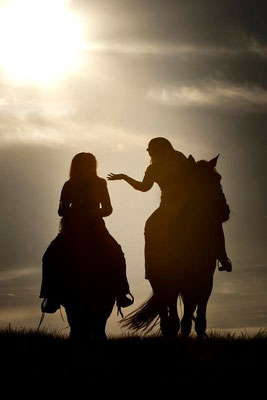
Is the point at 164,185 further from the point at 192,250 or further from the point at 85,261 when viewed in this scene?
the point at 85,261

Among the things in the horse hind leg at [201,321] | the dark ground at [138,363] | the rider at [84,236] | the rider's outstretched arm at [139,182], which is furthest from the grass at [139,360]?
the rider's outstretched arm at [139,182]

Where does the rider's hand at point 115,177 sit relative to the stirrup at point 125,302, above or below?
above

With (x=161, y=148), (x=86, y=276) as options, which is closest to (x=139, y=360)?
(x=86, y=276)

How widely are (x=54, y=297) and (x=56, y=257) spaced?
63 cm

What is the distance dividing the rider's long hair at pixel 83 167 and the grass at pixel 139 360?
2425mm

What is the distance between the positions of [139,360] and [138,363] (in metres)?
0.17

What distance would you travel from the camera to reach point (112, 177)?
11000 mm

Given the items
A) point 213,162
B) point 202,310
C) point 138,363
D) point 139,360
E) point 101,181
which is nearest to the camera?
point 138,363

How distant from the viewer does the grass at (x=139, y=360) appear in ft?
26.5

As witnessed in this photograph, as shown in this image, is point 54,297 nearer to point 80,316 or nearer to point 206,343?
point 80,316

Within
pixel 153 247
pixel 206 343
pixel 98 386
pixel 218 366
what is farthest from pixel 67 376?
pixel 153 247

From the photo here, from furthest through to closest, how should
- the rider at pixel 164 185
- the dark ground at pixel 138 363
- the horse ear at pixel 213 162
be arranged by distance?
the rider at pixel 164 185 → the horse ear at pixel 213 162 → the dark ground at pixel 138 363

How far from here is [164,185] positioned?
10.9 m

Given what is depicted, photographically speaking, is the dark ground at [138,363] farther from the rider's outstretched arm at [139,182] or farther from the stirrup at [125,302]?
the rider's outstretched arm at [139,182]
